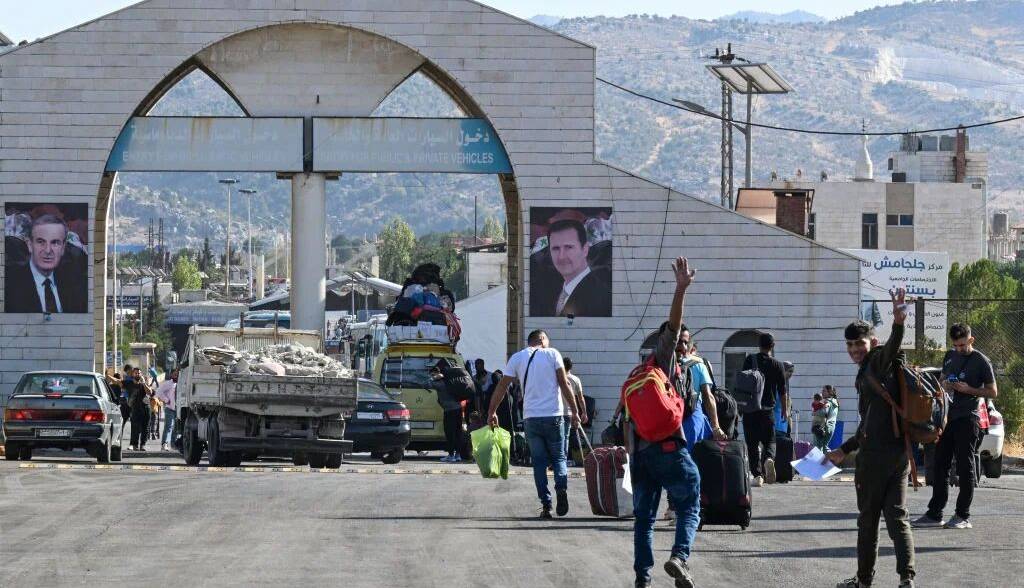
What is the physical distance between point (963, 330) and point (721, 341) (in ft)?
70.1

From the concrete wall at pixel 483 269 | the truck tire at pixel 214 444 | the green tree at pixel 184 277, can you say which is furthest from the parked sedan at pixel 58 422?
the green tree at pixel 184 277

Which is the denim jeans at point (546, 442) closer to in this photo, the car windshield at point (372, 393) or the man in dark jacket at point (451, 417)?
the car windshield at point (372, 393)

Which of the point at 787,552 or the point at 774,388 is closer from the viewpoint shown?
the point at 787,552

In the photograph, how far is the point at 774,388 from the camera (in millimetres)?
19719

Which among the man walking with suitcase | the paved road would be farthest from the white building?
the man walking with suitcase

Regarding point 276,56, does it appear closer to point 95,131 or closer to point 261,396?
point 95,131

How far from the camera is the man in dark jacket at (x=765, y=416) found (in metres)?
19.5

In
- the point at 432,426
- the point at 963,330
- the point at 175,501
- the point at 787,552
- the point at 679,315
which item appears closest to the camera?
the point at 679,315

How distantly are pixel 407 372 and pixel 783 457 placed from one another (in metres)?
12.3

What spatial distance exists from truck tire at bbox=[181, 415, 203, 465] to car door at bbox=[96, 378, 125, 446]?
1.07 m

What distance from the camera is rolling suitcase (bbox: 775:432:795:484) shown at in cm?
2109

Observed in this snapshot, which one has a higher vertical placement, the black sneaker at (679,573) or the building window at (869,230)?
the building window at (869,230)

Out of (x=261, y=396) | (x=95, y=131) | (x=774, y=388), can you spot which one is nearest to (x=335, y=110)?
(x=95, y=131)

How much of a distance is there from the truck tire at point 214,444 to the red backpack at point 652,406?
14.1 metres
